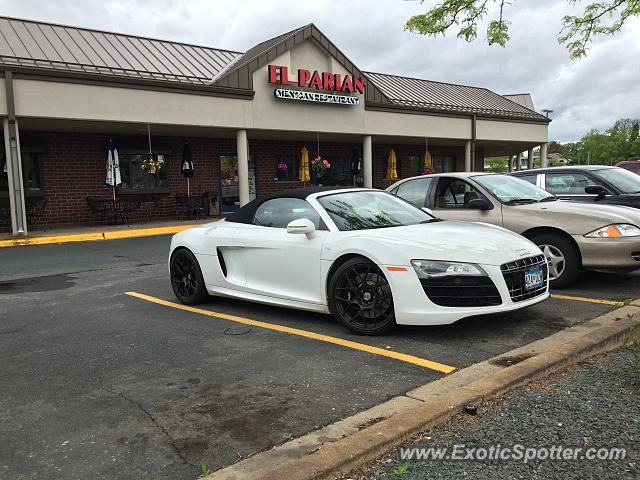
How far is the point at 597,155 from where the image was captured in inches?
4176

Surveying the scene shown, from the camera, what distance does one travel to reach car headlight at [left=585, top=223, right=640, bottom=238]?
603 centimetres

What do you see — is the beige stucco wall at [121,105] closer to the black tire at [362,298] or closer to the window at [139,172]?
the window at [139,172]

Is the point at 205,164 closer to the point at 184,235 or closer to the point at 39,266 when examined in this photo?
the point at 39,266

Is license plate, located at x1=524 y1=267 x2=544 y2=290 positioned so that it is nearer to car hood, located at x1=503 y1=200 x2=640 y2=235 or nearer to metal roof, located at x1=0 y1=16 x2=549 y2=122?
car hood, located at x1=503 y1=200 x2=640 y2=235

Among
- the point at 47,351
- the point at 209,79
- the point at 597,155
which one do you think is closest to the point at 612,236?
the point at 47,351

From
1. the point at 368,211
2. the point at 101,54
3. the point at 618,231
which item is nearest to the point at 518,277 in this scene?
the point at 368,211

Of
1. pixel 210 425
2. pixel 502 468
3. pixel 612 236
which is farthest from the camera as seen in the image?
pixel 612 236

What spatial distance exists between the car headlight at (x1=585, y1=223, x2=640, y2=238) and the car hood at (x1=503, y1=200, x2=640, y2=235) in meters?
0.05

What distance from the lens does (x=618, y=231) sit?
19.9ft

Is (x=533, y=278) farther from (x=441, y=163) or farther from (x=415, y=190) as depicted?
(x=441, y=163)

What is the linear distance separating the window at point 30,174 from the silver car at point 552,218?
43.8 ft

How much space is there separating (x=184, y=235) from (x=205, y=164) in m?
13.9

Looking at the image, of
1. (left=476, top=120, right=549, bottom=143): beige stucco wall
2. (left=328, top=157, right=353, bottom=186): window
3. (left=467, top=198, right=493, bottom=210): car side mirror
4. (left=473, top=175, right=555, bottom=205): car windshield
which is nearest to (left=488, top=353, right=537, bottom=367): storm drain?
(left=467, top=198, right=493, bottom=210): car side mirror

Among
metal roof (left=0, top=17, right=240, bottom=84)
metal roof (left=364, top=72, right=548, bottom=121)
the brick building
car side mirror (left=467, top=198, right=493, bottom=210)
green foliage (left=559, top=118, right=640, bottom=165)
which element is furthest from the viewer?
green foliage (left=559, top=118, right=640, bottom=165)
